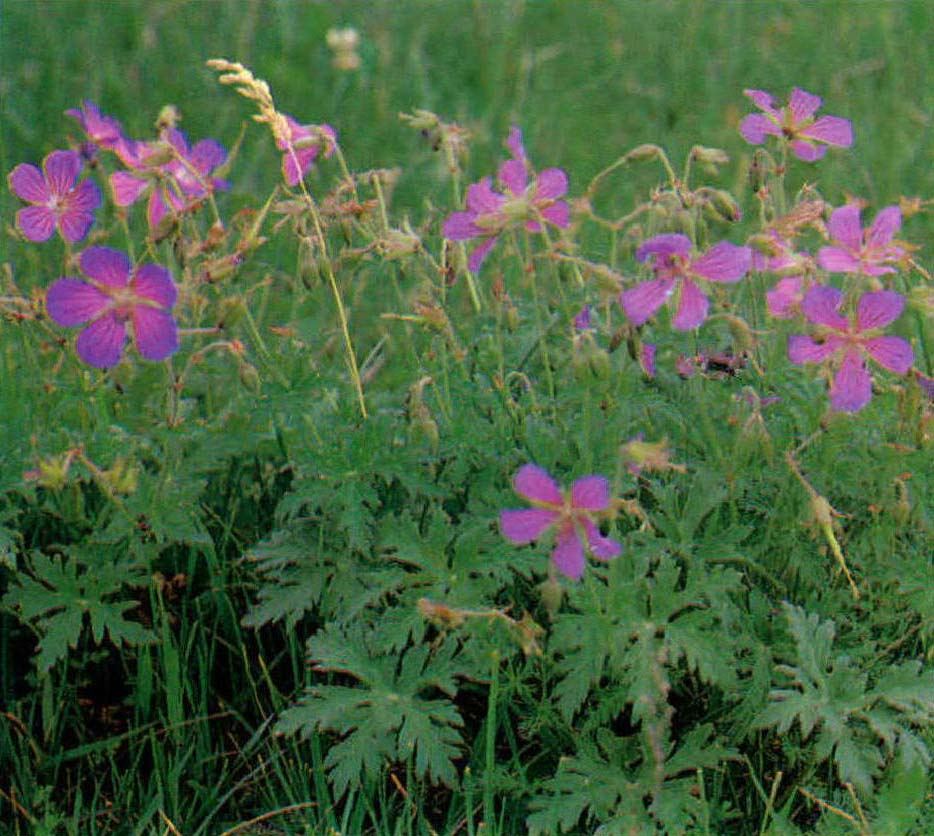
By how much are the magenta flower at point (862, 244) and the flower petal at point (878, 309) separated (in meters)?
0.04

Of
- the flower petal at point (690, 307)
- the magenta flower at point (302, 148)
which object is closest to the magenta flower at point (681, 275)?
the flower petal at point (690, 307)

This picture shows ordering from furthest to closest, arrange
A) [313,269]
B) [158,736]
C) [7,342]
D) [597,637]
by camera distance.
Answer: [7,342]
[158,736]
[313,269]
[597,637]

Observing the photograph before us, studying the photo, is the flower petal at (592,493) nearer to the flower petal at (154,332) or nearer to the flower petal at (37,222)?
the flower petal at (154,332)

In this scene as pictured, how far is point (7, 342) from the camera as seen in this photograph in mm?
3047

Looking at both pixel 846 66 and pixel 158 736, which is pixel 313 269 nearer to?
pixel 158 736

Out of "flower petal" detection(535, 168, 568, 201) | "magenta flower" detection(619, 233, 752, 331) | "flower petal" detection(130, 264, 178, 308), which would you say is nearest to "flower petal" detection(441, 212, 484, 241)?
A: "flower petal" detection(535, 168, 568, 201)

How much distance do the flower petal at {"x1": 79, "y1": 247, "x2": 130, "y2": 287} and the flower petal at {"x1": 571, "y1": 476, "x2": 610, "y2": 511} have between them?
68 cm

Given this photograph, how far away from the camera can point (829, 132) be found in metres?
2.13

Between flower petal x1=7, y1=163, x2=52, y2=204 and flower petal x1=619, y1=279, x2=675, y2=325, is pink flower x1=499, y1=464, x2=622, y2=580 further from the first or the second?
flower petal x1=7, y1=163, x2=52, y2=204

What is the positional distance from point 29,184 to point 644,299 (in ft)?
3.14

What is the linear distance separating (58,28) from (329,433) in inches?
127

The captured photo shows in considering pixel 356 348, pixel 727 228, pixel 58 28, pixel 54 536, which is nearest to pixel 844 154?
pixel 727 228

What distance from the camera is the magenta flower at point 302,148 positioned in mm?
2107

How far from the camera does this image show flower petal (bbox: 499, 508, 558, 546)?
175 cm
